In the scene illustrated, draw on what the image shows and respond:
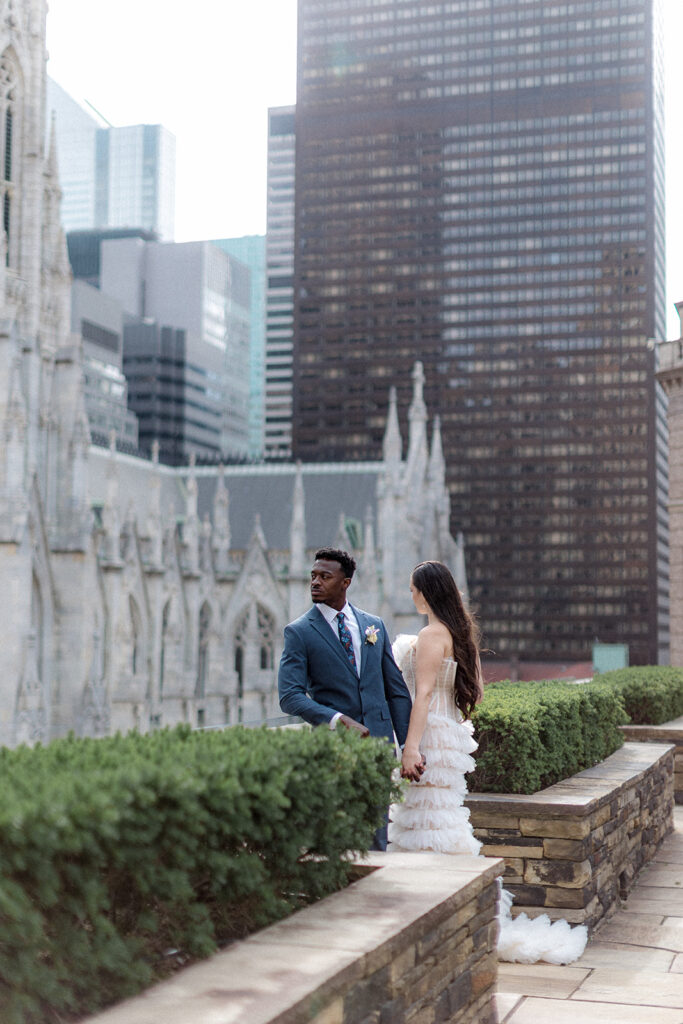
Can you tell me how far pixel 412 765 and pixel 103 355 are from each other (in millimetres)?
132655

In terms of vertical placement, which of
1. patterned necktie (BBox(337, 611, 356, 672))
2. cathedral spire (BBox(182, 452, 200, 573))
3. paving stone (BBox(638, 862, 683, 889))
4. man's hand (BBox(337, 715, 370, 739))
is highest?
cathedral spire (BBox(182, 452, 200, 573))

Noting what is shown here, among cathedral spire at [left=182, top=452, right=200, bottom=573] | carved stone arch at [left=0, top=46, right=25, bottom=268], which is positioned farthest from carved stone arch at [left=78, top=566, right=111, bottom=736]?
carved stone arch at [left=0, top=46, right=25, bottom=268]

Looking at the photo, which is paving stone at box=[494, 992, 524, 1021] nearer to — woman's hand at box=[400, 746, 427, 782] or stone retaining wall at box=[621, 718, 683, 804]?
woman's hand at box=[400, 746, 427, 782]

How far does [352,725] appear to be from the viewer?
236 inches

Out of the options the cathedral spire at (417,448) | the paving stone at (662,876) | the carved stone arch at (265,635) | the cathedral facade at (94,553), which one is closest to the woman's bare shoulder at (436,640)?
Answer: the paving stone at (662,876)

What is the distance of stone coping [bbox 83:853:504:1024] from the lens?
11.7 feet

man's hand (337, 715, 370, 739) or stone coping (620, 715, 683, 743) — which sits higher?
man's hand (337, 715, 370, 739)

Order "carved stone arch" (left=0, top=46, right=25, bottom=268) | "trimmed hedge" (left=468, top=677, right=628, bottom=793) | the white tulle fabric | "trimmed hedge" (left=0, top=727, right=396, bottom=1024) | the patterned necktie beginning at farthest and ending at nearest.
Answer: "carved stone arch" (left=0, top=46, right=25, bottom=268)
"trimmed hedge" (left=468, top=677, right=628, bottom=793)
the patterned necktie
the white tulle fabric
"trimmed hedge" (left=0, top=727, right=396, bottom=1024)

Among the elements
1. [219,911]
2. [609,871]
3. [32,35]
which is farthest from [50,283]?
[219,911]

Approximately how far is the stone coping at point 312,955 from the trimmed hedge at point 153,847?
4.7 inches

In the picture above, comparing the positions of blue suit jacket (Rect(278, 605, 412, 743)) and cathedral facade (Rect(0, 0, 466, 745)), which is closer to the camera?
blue suit jacket (Rect(278, 605, 412, 743))

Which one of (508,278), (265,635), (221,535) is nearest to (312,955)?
(265,635)

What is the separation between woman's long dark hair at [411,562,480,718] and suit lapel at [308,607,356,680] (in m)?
0.56

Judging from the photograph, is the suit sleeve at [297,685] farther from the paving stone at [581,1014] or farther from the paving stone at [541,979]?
the paving stone at [541,979]
